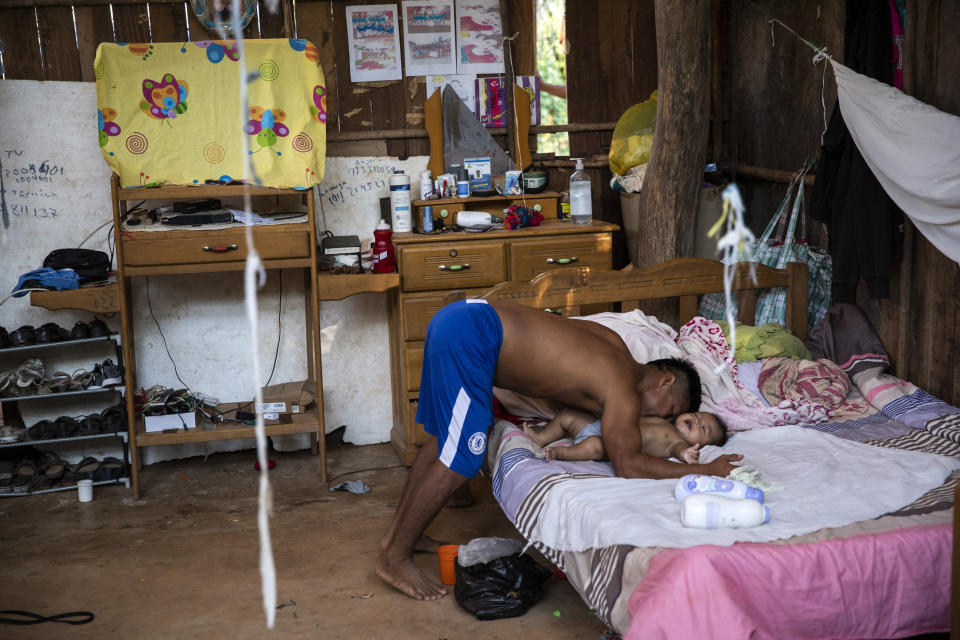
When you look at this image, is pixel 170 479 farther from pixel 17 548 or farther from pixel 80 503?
pixel 17 548

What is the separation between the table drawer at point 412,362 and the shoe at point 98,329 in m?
1.34

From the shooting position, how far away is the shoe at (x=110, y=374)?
13.6ft

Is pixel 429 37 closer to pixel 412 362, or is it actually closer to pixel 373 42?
pixel 373 42

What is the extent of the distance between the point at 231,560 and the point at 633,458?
5.14ft

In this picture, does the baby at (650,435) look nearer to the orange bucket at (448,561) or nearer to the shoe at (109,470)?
the orange bucket at (448,561)

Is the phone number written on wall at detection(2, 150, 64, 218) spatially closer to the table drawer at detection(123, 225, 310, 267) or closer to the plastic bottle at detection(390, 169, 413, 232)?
the table drawer at detection(123, 225, 310, 267)

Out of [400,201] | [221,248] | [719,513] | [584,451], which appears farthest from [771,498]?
[221,248]

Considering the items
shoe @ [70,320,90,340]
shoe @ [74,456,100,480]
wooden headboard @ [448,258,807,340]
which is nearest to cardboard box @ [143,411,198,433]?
shoe @ [74,456,100,480]

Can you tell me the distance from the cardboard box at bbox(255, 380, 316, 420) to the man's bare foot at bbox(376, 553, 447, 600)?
1325mm

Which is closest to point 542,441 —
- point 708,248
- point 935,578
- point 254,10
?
point 935,578

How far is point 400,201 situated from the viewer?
4.37 metres

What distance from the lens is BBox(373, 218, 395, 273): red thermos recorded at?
4145mm

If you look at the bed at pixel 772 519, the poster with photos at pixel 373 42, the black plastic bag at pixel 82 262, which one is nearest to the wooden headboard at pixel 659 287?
the bed at pixel 772 519

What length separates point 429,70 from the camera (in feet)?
15.1
